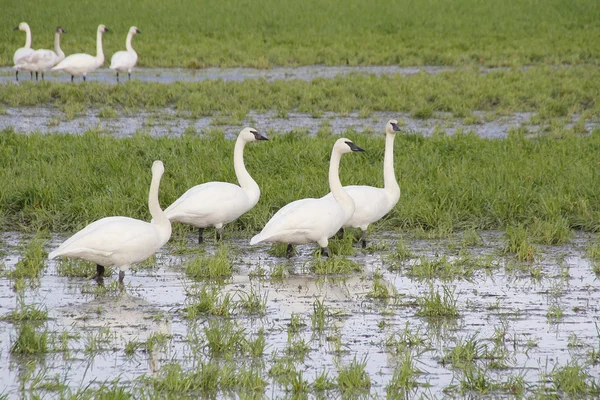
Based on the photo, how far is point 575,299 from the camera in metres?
7.10

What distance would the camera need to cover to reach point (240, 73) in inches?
933

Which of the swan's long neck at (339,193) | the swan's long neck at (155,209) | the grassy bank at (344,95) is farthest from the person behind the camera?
Result: the grassy bank at (344,95)

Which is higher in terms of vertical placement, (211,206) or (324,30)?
(324,30)

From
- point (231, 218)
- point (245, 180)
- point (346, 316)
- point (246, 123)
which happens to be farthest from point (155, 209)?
point (246, 123)

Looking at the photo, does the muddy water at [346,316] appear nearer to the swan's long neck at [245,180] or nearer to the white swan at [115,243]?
the white swan at [115,243]

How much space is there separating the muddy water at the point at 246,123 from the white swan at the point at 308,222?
6518 mm

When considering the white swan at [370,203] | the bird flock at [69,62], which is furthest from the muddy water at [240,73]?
the white swan at [370,203]

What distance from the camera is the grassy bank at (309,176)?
9.82m

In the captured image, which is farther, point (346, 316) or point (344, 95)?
point (344, 95)

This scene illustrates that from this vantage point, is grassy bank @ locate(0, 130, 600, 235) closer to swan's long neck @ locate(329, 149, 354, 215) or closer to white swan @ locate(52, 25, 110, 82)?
swan's long neck @ locate(329, 149, 354, 215)

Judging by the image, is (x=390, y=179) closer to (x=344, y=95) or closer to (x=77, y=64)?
(x=344, y=95)

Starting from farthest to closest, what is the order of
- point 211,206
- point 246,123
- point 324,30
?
point 324,30
point 246,123
point 211,206

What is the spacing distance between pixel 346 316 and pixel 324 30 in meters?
27.2

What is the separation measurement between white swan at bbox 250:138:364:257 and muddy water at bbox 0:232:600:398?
10.1 inches
